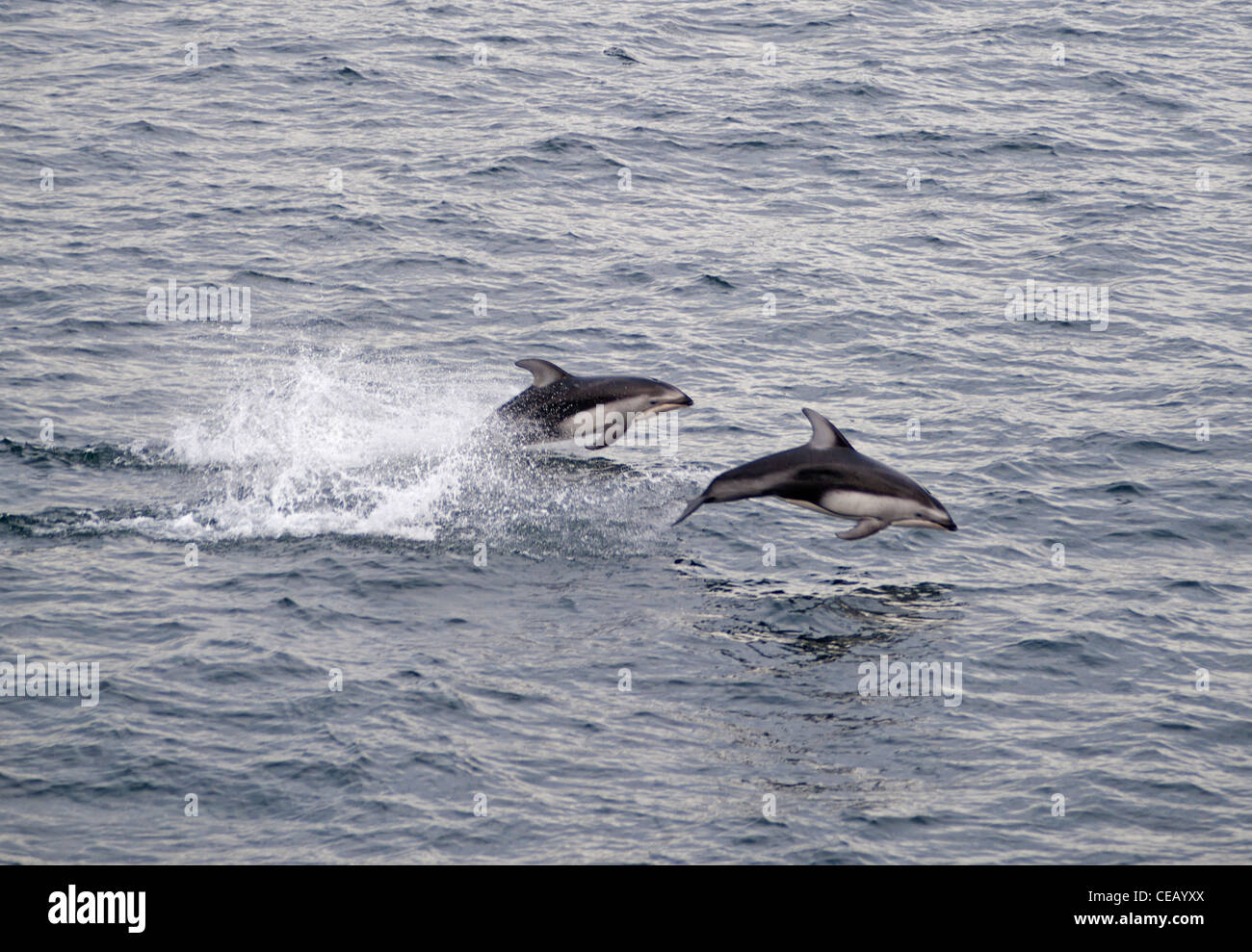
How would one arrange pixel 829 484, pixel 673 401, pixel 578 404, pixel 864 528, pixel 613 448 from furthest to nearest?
1. pixel 613 448
2. pixel 673 401
3. pixel 578 404
4. pixel 829 484
5. pixel 864 528

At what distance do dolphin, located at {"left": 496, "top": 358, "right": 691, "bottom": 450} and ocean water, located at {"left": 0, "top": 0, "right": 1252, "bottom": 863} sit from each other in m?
0.43

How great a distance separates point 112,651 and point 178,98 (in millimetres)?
20329

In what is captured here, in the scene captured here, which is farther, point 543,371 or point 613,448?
point 613,448

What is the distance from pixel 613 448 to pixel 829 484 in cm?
422

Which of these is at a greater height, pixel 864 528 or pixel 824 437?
pixel 824 437

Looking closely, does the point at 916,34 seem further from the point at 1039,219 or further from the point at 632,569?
the point at 632,569

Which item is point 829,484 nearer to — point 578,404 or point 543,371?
point 578,404

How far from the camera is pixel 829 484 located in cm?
1680

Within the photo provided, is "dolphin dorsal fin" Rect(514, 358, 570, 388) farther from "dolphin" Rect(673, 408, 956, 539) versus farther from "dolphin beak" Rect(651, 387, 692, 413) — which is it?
"dolphin" Rect(673, 408, 956, 539)

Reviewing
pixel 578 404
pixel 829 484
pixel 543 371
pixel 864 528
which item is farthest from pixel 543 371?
pixel 864 528

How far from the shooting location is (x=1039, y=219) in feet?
90.7

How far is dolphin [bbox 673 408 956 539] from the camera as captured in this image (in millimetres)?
16719

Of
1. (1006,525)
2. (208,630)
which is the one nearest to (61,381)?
(208,630)

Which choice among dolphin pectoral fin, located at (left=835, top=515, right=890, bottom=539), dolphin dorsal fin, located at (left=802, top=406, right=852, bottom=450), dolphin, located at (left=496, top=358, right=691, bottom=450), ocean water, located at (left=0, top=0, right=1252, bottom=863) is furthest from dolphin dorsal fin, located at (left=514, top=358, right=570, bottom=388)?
dolphin pectoral fin, located at (left=835, top=515, right=890, bottom=539)
